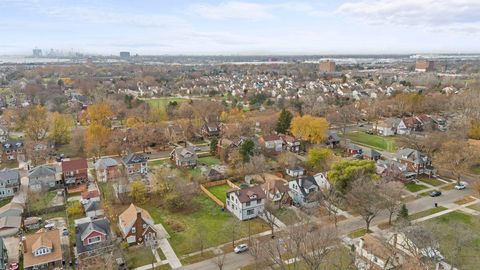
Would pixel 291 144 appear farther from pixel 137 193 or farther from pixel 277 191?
pixel 137 193

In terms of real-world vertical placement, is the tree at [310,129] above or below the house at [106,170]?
above

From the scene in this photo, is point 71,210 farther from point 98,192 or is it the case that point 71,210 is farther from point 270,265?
point 270,265

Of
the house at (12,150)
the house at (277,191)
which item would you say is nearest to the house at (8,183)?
the house at (12,150)

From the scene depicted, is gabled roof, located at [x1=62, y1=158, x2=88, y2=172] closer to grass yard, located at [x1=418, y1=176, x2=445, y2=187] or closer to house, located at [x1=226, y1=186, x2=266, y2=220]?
house, located at [x1=226, y1=186, x2=266, y2=220]

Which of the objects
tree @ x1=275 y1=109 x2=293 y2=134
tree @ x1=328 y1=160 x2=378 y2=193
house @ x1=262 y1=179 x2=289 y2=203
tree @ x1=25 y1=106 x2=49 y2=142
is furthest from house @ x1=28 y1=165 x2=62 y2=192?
tree @ x1=275 y1=109 x2=293 y2=134

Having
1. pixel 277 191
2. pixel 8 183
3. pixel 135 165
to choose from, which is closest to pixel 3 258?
pixel 8 183

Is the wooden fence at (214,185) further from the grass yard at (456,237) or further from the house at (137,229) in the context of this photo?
the grass yard at (456,237)

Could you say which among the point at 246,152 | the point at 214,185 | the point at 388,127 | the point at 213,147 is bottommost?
the point at 214,185
